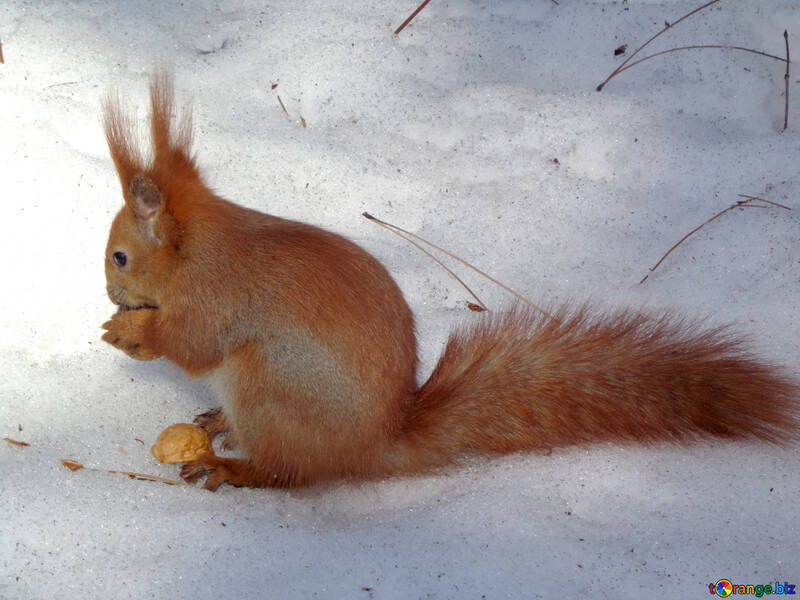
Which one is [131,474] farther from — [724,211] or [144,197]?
[724,211]

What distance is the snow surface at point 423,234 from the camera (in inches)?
72.3

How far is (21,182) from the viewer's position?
2.58m

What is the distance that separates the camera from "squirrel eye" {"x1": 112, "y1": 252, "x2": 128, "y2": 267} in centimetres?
203

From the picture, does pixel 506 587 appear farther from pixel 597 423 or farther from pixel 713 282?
pixel 713 282

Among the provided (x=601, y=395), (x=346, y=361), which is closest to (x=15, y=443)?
(x=346, y=361)

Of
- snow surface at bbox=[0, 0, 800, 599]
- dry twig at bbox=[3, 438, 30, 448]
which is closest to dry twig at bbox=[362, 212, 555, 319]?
snow surface at bbox=[0, 0, 800, 599]

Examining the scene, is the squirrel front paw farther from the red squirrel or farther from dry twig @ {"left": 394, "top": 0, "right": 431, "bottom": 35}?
dry twig @ {"left": 394, "top": 0, "right": 431, "bottom": 35}

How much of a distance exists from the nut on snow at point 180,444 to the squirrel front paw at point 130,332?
9.0 inches

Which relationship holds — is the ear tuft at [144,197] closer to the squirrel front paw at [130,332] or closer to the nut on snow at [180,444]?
the squirrel front paw at [130,332]

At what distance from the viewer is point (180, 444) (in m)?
2.05

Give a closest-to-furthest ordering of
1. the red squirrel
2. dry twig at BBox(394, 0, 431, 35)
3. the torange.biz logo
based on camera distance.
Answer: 1. the torange.biz logo
2. the red squirrel
3. dry twig at BBox(394, 0, 431, 35)

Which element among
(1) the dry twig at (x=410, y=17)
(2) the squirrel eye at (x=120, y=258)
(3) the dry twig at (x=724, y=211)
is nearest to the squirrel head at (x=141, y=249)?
(2) the squirrel eye at (x=120, y=258)

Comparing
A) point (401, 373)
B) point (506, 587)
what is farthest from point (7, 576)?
point (506, 587)

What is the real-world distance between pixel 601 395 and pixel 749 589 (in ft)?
1.77
